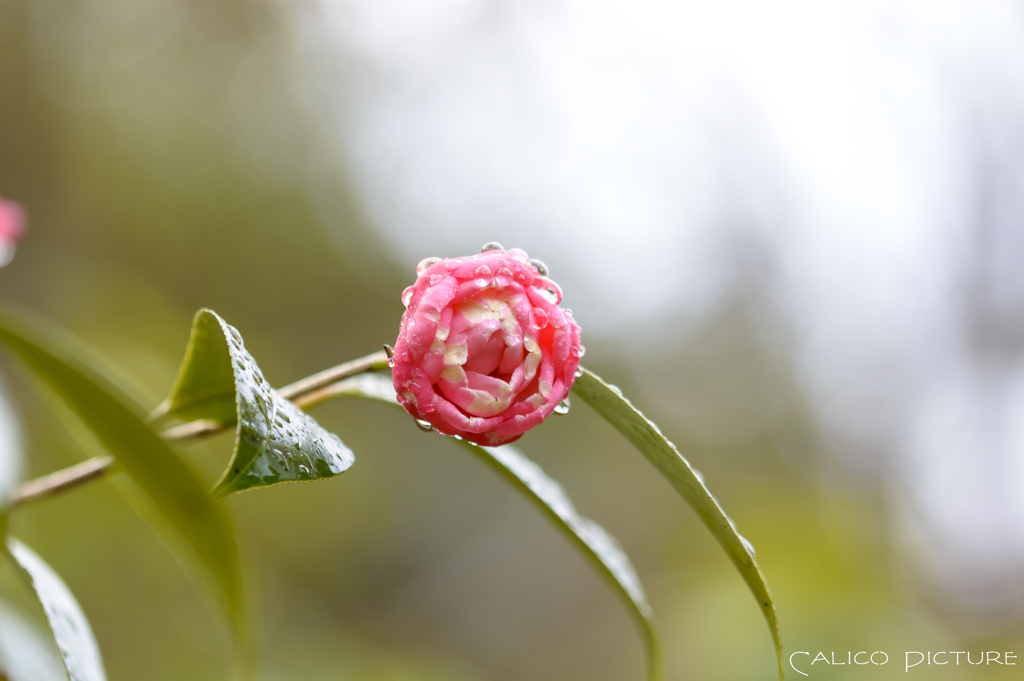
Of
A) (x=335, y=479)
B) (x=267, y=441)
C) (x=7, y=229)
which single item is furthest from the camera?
(x=335, y=479)

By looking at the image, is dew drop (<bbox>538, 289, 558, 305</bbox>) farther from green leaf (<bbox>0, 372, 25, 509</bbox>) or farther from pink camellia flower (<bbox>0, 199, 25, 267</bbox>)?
pink camellia flower (<bbox>0, 199, 25, 267</bbox>)

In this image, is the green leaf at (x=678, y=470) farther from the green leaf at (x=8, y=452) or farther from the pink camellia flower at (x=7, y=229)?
the pink camellia flower at (x=7, y=229)

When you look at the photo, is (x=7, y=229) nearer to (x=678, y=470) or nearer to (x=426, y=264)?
(x=426, y=264)

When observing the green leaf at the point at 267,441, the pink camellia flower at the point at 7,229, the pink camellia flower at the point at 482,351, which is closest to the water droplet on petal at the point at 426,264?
the pink camellia flower at the point at 482,351

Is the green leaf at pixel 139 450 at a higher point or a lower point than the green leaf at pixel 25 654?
higher

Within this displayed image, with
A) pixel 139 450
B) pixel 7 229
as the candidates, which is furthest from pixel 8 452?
pixel 7 229

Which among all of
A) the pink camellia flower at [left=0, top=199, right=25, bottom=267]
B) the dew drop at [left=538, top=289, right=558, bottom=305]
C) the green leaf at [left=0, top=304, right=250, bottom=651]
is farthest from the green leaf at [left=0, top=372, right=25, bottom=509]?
the pink camellia flower at [left=0, top=199, right=25, bottom=267]
